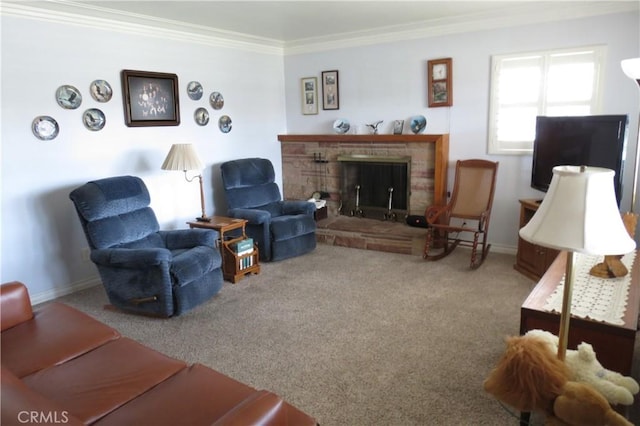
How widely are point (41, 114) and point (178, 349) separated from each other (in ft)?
7.64

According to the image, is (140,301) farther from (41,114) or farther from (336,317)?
(41,114)

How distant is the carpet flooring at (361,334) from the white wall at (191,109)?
2.20 feet

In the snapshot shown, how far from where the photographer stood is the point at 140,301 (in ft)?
11.2

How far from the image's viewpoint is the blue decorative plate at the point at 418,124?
5.12 m

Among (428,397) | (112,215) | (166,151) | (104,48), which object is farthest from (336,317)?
(104,48)

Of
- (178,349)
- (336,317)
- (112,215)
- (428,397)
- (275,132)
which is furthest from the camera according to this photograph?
(275,132)

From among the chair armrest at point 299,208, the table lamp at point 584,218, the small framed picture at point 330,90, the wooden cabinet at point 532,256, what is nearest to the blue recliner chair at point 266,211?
the chair armrest at point 299,208

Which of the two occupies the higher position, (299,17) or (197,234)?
(299,17)

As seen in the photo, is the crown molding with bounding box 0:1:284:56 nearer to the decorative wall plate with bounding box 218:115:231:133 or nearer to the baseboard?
the decorative wall plate with bounding box 218:115:231:133

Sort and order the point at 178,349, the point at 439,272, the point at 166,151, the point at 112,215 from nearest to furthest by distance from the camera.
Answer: the point at 178,349 < the point at 112,215 < the point at 439,272 < the point at 166,151

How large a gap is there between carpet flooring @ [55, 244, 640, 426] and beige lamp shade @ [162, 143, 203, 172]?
1165 millimetres

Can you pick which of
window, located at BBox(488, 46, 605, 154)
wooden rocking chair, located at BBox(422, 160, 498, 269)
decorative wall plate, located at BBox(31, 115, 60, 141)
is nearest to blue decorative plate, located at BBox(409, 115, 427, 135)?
wooden rocking chair, located at BBox(422, 160, 498, 269)

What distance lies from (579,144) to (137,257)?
368 cm

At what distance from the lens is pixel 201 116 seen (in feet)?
16.7
